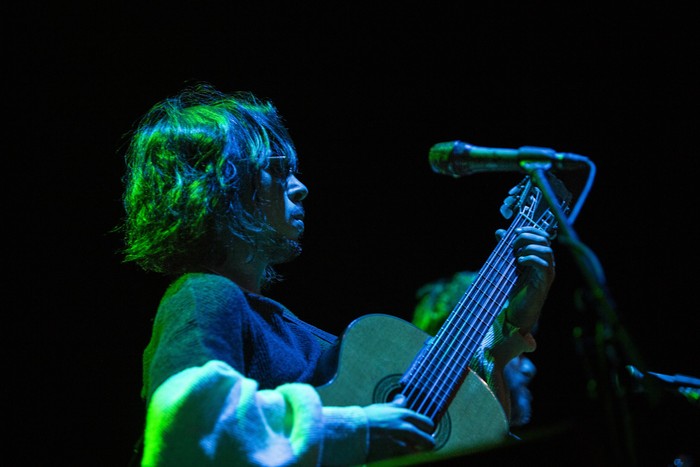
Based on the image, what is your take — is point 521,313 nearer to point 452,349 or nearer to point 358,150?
point 452,349

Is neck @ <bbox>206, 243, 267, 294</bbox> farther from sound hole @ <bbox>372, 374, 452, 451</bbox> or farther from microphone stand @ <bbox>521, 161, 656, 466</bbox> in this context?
microphone stand @ <bbox>521, 161, 656, 466</bbox>

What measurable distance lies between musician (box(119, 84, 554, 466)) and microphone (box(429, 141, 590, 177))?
602 mm

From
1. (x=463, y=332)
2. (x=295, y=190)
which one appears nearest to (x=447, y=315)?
(x=463, y=332)

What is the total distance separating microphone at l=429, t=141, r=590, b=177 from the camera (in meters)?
1.75

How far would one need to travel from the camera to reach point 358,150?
14.7 feet

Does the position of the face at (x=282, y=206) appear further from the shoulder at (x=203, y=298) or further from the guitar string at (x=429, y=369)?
the guitar string at (x=429, y=369)

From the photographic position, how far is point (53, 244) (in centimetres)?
358

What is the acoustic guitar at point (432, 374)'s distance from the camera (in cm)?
201

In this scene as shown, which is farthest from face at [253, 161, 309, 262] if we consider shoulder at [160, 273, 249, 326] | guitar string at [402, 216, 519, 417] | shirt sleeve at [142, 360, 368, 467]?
shirt sleeve at [142, 360, 368, 467]

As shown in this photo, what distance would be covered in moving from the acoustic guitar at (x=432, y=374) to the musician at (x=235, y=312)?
0.29 feet

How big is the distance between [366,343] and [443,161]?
630 mm

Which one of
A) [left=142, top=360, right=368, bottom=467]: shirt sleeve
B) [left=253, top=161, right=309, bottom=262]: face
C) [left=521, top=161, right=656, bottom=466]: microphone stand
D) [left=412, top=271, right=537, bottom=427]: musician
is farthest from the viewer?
[left=412, top=271, right=537, bottom=427]: musician

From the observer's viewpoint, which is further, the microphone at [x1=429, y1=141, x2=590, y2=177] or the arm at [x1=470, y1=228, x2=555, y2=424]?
the arm at [x1=470, y1=228, x2=555, y2=424]

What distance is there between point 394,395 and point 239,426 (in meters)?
0.62
